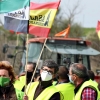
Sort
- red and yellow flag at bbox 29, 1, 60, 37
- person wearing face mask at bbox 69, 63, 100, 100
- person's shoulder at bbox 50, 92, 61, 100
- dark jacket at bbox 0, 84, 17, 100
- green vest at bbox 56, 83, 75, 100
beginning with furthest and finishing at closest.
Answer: red and yellow flag at bbox 29, 1, 60, 37 → green vest at bbox 56, 83, 75, 100 → person's shoulder at bbox 50, 92, 61, 100 → person wearing face mask at bbox 69, 63, 100, 100 → dark jacket at bbox 0, 84, 17, 100

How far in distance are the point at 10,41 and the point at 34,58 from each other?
21775mm

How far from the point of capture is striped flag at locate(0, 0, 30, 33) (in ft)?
22.7

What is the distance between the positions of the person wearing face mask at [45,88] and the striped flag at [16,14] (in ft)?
2.83

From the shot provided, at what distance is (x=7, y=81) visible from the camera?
5477 mm

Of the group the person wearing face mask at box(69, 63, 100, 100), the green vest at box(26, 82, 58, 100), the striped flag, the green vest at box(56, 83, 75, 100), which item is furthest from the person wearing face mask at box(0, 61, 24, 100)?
the green vest at box(56, 83, 75, 100)

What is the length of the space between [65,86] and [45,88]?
3.26ft

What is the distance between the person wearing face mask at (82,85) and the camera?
5.77m

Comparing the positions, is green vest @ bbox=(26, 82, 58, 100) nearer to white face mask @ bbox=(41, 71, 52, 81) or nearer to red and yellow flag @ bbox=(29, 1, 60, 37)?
white face mask @ bbox=(41, 71, 52, 81)

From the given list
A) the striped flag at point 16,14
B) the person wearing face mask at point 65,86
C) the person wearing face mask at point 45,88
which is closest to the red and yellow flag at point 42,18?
the striped flag at point 16,14

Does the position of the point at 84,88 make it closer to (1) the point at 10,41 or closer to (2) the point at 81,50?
(2) the point at 81,50

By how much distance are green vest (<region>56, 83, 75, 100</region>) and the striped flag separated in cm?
100

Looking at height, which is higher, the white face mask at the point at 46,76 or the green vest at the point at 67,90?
the white face mask at the point at 46,76

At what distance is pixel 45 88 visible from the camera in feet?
19.9

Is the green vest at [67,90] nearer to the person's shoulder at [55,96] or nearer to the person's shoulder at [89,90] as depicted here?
the person's shoulder at [55,96]
